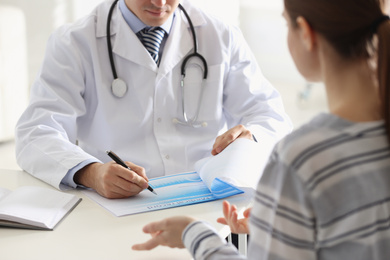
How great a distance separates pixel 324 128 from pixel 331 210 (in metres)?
0.11

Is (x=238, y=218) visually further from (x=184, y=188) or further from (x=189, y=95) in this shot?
(x=189, y=95)

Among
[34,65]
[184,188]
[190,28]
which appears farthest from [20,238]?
[34,65]

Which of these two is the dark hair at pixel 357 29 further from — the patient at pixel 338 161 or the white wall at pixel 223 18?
the white wall at pixel 223 18

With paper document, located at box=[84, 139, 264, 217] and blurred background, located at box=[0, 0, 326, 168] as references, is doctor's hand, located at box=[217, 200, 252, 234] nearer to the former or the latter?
paper document, located at box=[84, 139, 264, 217]

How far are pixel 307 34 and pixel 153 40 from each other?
963 mm

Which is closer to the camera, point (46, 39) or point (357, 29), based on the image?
point (357, 29)

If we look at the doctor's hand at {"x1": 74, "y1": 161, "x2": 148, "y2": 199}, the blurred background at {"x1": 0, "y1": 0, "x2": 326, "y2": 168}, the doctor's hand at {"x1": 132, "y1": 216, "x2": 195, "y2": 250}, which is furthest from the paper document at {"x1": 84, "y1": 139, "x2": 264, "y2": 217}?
the blurred background at {"x1": 0, "y1": 0, "x2": 326, "y2": 168}

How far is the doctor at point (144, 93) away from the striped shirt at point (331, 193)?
2.47 feet

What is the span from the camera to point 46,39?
169 inches

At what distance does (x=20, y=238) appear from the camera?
1.18 meters

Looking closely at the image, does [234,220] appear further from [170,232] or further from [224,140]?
[224,140]

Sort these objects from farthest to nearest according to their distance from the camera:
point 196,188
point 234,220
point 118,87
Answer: point 118,87 → point 196,188 → point 234,220

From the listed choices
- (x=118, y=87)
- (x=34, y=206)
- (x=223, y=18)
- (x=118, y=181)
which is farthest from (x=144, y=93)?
(x=223, y=18)

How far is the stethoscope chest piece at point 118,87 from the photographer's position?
169 cm
